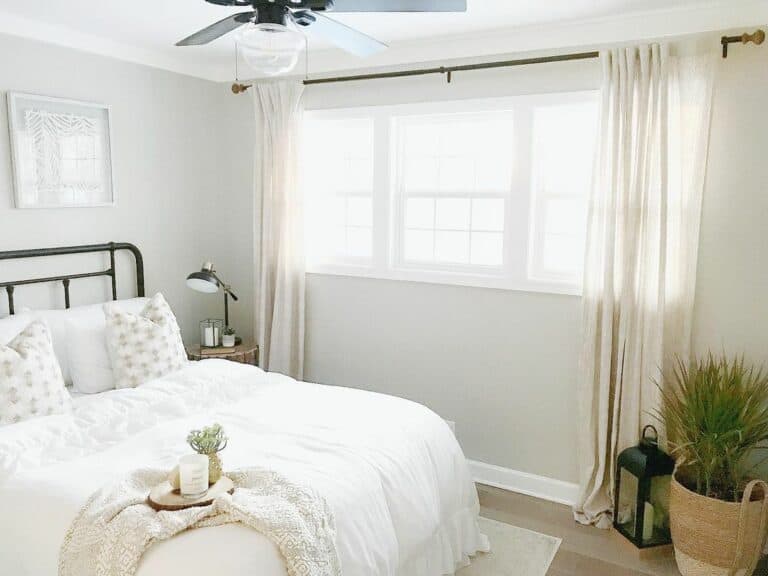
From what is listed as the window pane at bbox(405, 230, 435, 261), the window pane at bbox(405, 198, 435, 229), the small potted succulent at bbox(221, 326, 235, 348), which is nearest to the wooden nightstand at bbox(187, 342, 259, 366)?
the small potted succulent at bbox(221, 326, 235, 348)

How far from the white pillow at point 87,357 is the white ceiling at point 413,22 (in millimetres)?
1560

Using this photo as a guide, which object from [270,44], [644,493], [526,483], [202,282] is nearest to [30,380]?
[202,282]

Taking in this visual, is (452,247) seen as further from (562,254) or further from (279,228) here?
(279,228)

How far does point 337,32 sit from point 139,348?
1921 mm

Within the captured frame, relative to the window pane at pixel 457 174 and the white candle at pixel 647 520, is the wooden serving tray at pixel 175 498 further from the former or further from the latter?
the window pane at pixel 457 174

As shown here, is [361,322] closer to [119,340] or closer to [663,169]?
[119,340]

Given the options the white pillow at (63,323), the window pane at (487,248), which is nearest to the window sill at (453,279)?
the window pane at (487,248)

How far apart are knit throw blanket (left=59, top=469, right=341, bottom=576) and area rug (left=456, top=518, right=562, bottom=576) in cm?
114

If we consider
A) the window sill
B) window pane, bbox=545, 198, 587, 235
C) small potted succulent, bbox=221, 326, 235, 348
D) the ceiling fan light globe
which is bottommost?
small potted succulent, bbox=221, 326, 235, 348

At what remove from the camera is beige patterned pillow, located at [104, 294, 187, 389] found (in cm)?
318

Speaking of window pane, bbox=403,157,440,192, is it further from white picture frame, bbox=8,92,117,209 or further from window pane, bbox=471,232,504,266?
white picture frame, bbox=8,92,117,209

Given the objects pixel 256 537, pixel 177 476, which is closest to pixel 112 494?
pixel 177 476

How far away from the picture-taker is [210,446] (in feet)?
6.72

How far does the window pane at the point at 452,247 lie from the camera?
149 inches
